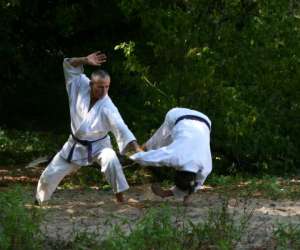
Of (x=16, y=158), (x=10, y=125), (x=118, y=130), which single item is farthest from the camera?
(x=10, y=125)

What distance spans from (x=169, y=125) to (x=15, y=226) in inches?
118

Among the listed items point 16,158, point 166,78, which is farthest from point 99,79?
point 16,158

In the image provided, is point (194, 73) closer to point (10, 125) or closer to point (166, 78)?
point (166, 78)

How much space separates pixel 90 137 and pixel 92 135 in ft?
0.13

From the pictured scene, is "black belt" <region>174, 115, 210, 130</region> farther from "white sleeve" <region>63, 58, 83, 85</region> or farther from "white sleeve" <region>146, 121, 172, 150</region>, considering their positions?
"white sleeve" <region>63, 58, 83, 85</region>

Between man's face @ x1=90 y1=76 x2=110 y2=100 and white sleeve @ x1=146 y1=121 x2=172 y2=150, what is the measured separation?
2.31ft

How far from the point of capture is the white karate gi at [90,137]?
7625 mm

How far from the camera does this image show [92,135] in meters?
7.75

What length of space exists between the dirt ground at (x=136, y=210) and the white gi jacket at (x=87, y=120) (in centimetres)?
61

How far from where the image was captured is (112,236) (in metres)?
4.96

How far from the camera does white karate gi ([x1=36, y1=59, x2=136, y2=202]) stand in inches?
300

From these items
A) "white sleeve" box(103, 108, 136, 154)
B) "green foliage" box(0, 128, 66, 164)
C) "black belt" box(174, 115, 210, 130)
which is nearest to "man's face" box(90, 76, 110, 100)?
"white sleeve" box(103, 108, 136, 154)

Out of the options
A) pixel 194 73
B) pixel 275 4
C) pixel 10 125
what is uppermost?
pixel 275 4

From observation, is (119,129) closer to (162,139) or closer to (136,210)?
(162,139)
